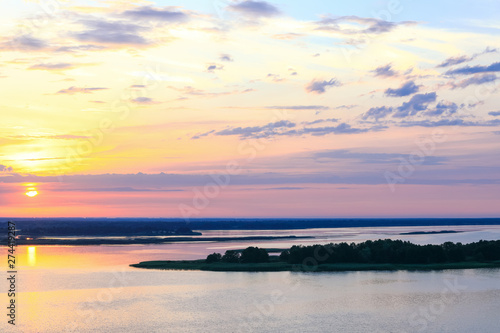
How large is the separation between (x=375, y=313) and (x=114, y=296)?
82.7 feet

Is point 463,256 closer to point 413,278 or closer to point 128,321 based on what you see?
point 413,278

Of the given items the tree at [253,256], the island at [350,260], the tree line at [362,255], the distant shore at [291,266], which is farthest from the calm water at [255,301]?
the tree at [253,256]

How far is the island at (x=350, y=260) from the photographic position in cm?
8638

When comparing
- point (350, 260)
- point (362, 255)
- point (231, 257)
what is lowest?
point (350, 260)

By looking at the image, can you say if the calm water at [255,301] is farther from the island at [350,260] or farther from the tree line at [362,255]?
the tree line at [362,255]

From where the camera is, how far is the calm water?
4595 cm

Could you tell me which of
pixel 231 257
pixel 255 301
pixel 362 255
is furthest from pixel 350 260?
pixel 255 301

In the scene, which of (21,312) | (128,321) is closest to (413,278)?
(128,321)

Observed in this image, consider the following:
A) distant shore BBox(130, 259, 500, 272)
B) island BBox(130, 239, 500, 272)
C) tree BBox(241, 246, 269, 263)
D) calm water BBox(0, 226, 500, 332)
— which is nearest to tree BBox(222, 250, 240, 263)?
island BBox(130, 239, 500, 272)

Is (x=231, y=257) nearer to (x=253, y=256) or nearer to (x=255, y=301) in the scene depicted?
(x=253, y=256)

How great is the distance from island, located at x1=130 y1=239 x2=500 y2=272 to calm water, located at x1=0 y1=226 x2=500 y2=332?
5.67 m

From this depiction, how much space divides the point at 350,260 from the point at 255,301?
36.3 meters

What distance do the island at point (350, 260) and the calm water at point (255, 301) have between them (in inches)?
223

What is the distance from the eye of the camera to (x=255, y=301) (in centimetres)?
5659
